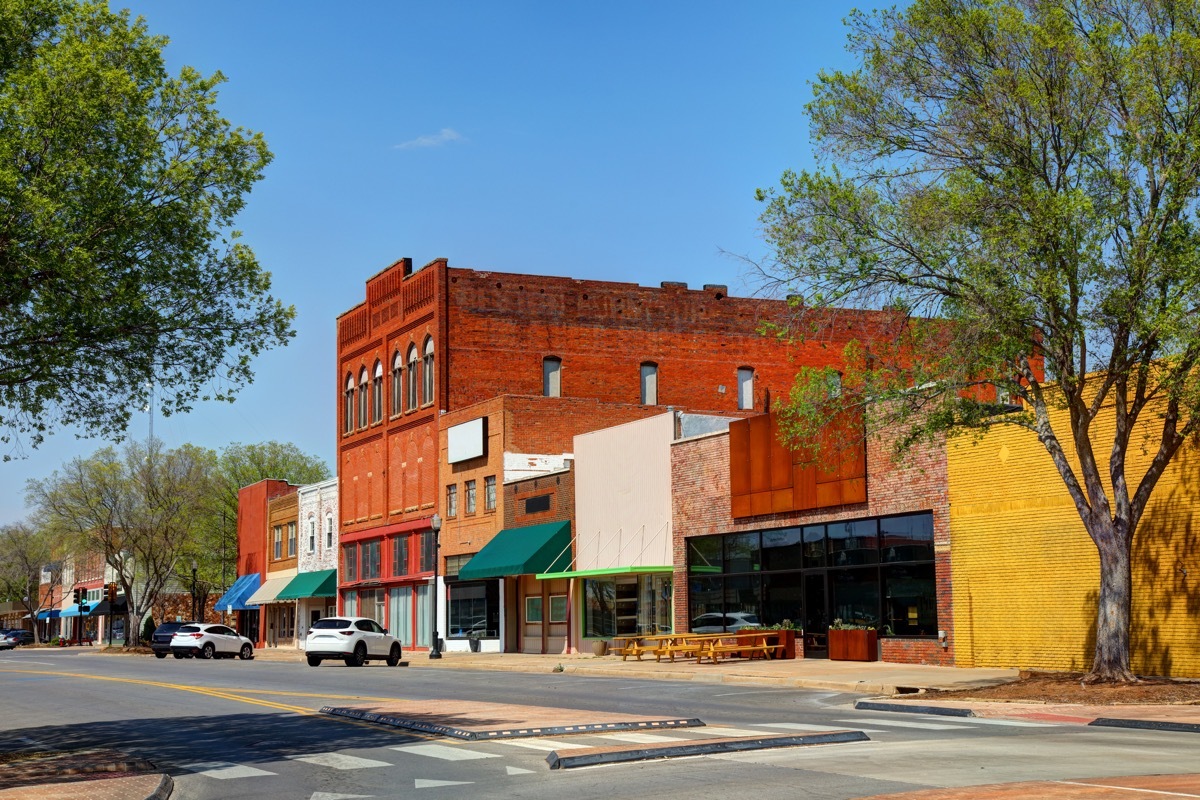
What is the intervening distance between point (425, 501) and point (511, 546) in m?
10.5

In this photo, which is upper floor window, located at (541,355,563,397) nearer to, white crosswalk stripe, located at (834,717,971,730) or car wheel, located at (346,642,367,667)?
car wheel, located at (346,642,367,667)

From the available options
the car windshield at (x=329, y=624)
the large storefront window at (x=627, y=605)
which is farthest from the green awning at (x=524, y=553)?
the car windshield at (x=329, y=624)

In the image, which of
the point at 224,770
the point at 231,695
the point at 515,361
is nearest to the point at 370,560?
the point at 515,361

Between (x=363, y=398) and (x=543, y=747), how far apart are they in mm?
52311

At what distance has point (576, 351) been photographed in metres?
57.7

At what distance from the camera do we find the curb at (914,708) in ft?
Result: 65.4

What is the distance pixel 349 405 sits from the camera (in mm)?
67812

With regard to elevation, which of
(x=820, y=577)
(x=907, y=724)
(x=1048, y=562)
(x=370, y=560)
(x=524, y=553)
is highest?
(x=524, y=553)

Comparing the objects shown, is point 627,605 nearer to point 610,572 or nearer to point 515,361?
point 610,572

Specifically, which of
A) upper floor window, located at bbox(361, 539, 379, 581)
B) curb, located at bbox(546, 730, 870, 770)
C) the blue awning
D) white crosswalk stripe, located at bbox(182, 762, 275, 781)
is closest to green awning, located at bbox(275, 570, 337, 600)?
upper floor window, located at bbox(361, 539, 379, 581)

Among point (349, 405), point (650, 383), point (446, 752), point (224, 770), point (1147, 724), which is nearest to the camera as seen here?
point (224, 770)

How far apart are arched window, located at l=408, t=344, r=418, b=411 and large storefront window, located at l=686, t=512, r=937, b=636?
908 inches

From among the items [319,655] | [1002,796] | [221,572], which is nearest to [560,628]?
[319,655]

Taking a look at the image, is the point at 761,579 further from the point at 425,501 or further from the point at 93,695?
the point at 425,501
